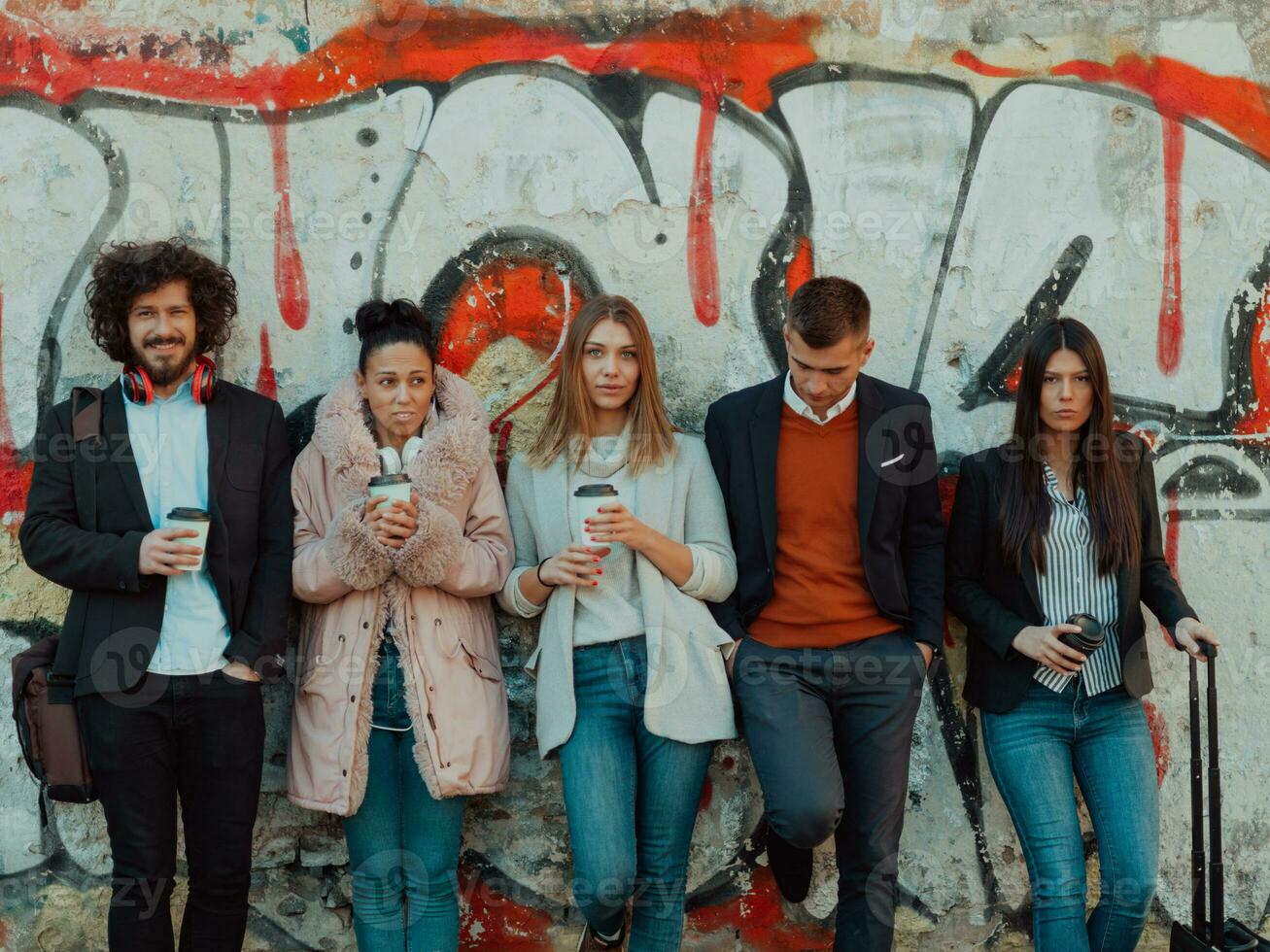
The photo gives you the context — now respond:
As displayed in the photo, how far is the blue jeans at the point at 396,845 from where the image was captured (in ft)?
11.6

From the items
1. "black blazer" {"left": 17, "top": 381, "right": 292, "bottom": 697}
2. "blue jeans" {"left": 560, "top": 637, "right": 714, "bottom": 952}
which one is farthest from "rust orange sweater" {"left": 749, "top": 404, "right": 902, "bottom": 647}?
"black blazer" {"left": 17, "top": 381, "right": 292, "bottom": 697}

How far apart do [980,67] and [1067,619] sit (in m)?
1.90

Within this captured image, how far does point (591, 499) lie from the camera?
328 centimetres

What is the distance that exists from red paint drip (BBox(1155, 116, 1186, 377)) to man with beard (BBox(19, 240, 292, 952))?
3.00 metres

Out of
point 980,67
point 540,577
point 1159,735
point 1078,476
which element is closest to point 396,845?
point 540,577

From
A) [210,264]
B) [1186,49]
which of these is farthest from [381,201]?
[1186,49]

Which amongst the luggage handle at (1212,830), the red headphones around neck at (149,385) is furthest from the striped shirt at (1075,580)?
the red headphones around neck at (149,385)

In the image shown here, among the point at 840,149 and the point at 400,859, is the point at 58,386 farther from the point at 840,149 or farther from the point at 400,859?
the point at 840,149

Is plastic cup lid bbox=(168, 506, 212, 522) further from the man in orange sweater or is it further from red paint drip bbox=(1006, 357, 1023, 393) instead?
red paint drip bbox=(1006, 357, 1023, 393)

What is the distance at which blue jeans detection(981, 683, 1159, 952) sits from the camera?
3.52 meters

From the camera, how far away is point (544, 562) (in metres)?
3.54

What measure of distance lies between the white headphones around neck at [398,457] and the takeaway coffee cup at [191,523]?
21.5 inches

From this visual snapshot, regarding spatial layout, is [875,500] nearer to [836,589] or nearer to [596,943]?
[836,589]

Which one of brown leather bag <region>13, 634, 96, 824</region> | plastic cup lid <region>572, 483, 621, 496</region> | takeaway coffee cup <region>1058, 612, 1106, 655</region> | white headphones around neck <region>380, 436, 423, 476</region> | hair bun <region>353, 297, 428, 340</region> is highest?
hair bun <region>353, 297, 428, 340</region>
